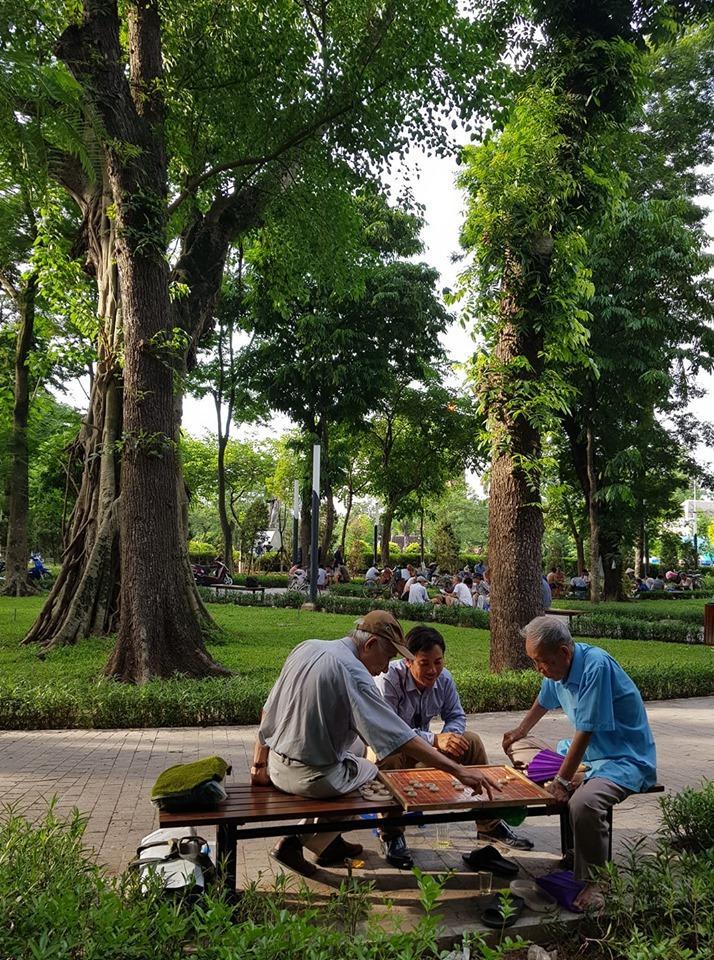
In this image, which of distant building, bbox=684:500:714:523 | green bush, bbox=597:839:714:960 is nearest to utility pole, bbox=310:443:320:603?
green bush, bbox=597:839:714:960

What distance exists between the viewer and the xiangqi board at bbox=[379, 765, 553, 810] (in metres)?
3.48

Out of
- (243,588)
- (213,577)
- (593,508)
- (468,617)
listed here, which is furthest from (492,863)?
(213,577)

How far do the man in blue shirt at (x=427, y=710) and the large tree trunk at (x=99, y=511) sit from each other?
802 centimetres

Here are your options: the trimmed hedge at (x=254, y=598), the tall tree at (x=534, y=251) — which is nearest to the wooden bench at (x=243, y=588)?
the trimmed hedge at (x=254, y=598)

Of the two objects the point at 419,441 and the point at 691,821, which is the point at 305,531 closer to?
the point at 419,441

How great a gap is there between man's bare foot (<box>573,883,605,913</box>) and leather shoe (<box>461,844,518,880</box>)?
1.66 feet

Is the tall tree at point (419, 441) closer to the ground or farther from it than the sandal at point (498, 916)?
farther from it

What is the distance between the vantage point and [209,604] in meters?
22.6

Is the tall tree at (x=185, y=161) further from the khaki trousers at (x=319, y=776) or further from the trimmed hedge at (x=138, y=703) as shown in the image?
the khaki trousers at (x=319, y=776)

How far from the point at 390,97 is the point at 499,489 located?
5.71m

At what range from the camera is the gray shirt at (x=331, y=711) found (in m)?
3.50

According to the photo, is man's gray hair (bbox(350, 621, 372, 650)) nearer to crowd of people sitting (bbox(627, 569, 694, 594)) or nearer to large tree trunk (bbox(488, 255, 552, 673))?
large tree trunk (bbox(488, 255, 552, 673))

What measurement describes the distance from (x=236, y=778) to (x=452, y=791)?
8.14 ft

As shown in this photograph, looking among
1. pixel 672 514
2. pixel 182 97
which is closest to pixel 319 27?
pixel 182 97
